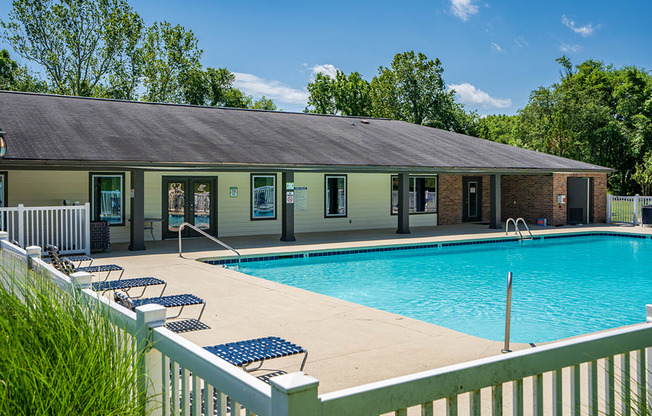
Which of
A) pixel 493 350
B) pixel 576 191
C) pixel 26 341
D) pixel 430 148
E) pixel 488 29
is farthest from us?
pixel 488 29

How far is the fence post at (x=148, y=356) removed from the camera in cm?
273

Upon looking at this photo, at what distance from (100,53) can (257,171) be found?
921 inches

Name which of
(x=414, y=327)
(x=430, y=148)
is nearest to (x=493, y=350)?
(x=414, y=327)

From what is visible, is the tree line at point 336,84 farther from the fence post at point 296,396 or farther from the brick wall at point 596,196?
the fence post at point 296,396

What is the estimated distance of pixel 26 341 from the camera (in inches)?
113

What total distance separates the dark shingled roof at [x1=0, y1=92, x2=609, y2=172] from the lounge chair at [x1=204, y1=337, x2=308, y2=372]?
379 inches

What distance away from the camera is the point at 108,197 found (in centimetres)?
1652

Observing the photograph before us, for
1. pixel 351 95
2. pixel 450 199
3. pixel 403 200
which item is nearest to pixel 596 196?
pixel 450 199

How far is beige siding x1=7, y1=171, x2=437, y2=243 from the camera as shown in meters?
15.4

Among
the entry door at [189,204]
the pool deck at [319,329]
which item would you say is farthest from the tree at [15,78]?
the pool deck at [319,329]

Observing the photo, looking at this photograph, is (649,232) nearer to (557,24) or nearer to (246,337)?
(246,337)

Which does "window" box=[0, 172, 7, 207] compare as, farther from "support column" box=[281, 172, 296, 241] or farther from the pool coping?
"support column" box=[281, 172, 296, 241]

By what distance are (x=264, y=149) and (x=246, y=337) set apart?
10990 millimetres

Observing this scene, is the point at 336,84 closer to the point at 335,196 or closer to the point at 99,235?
the point at 335,196
